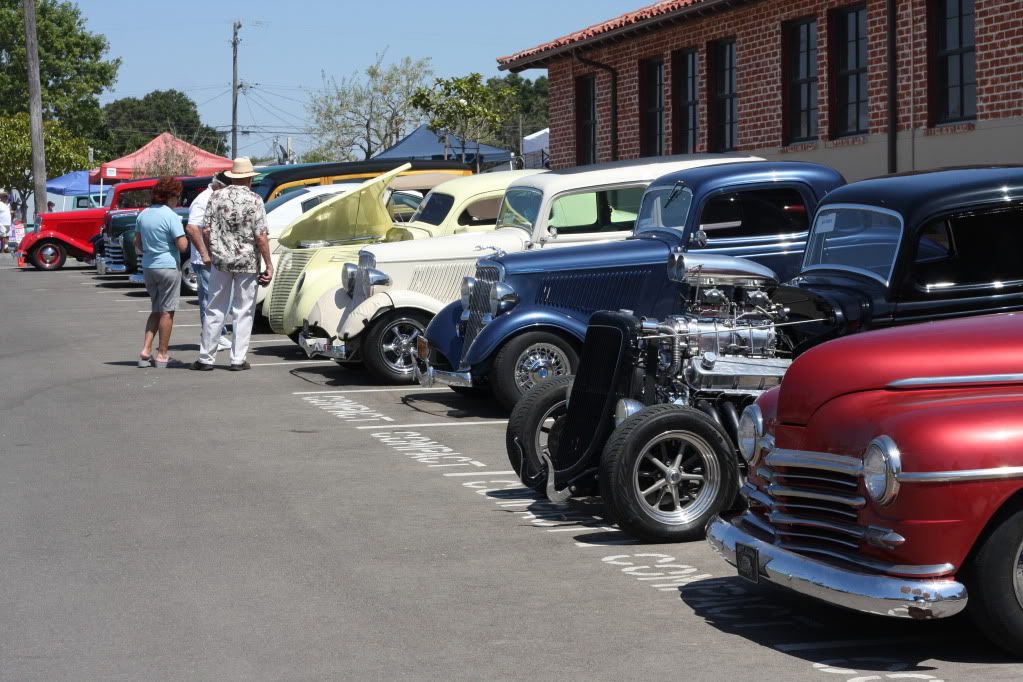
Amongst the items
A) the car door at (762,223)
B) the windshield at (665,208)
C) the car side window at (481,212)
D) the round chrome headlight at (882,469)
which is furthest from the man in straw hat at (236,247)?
the round chrome headlight at (882,469)

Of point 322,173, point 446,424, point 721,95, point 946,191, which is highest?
point 721,95

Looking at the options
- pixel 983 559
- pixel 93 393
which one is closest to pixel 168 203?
pixel 93 393

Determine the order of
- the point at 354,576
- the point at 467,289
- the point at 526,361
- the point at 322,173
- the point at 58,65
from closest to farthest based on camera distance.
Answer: the point at 354,576 < the point at 526,361 < the point at 467,289 < the point at 322,173 < the point at 58,65

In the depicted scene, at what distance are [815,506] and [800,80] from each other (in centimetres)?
1658

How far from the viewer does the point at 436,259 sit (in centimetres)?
1302

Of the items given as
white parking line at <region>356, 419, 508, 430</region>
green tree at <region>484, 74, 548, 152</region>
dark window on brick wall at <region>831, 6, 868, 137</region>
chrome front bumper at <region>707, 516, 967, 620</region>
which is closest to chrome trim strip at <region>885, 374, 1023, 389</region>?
chrome front bumper at <region>707, 516, 967, 620</region>

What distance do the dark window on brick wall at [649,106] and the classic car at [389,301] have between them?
12514 mm

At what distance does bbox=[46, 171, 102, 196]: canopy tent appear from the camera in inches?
1959

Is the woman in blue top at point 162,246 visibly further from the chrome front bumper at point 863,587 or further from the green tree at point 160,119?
the green tree at point 160,119


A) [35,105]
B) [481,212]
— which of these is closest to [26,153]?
[35,105]

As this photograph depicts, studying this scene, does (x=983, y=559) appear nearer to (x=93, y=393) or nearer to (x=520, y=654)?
(x=520, y=654)

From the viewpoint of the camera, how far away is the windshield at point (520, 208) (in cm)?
1264

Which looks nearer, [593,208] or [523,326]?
[523,326]

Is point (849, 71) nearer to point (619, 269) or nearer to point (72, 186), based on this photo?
point (619, 269)
